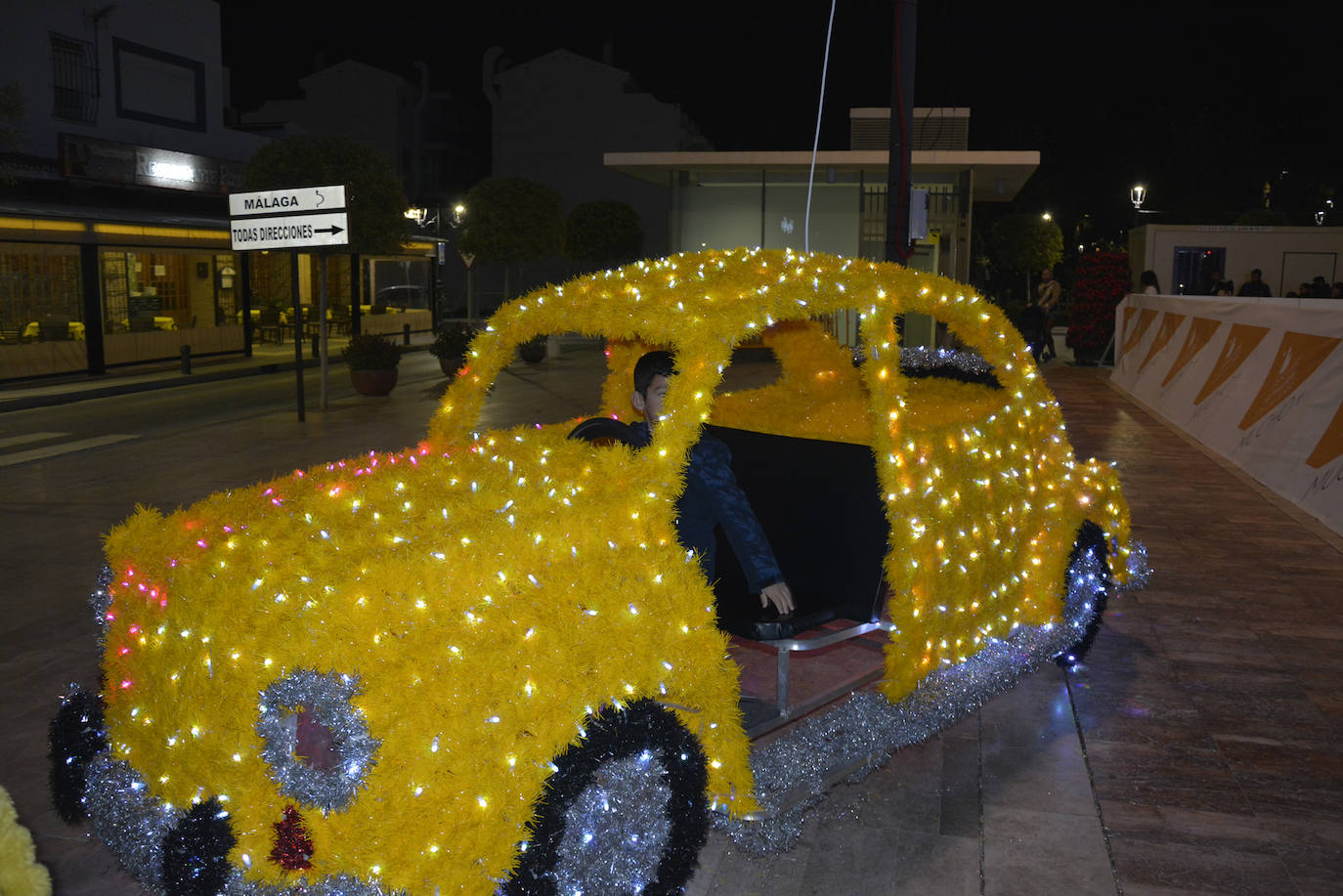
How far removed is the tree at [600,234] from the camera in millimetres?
35625

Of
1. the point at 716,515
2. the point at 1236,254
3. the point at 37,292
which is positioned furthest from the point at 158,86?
the point at 1236,254

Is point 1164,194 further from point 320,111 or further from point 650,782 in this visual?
point 650,782

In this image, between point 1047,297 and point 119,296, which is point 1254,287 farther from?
point 119,296

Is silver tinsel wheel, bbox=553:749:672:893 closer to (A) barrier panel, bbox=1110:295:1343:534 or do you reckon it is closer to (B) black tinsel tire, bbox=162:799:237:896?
(B) black tinsel tire, bbox=162:799:237:896

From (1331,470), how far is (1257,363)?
3.16m

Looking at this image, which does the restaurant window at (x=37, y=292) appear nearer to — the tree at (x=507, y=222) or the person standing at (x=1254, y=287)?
the tree at (x=507, y=222)

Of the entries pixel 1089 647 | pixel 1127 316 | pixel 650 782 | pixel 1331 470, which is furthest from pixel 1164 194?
pixel 650 782

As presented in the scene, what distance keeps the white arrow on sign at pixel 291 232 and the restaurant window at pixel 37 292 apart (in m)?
7.90

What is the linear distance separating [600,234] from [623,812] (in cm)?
3363

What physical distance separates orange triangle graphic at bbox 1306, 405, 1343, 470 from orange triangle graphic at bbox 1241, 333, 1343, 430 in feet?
3.28

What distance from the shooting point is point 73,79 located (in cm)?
2227

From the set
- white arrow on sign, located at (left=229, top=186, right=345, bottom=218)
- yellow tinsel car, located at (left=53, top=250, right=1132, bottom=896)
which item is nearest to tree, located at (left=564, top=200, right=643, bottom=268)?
white arrow on sign, located at (left=229, top=186, right=345, bottom=218)

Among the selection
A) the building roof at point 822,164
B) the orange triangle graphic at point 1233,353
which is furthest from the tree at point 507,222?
the orange triangle graphic at point 1233,353

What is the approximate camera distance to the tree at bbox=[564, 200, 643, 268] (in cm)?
3562
